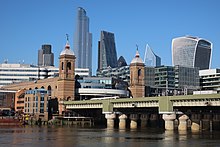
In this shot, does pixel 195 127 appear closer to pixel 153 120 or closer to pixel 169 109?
pixel 169 109

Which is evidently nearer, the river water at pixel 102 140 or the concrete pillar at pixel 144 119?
the river water at pixel 102 140

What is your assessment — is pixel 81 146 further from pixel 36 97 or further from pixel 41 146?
pixel 36 97

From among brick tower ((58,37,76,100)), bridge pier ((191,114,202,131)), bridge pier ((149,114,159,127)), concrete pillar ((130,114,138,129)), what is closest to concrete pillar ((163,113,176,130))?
bridge pier ((191,114,202,131))

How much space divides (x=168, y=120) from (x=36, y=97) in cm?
6640

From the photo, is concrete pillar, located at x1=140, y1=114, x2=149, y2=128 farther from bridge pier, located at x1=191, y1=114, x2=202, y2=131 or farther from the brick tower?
the brick tower

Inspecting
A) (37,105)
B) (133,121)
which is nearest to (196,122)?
(133,121)

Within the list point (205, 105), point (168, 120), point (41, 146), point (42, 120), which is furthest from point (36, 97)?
point (41, 146)

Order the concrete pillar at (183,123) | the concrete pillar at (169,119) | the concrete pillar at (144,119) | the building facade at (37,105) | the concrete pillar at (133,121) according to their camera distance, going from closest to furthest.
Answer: the concrete pillar at (169,119)
the concrete pillar at (183,123)
the concrete pillar at (133,121)
the concrete pillar at (144,119)
the building facade at (37,105)

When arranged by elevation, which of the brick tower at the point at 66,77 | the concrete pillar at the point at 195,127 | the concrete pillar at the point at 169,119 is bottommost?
the concrete pillar at the point at 195,127

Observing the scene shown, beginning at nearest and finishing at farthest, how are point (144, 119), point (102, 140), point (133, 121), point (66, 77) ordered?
1. point (102, 140)
2. point (133, 121)
3. point (144, 119)
4. point (66, 77)

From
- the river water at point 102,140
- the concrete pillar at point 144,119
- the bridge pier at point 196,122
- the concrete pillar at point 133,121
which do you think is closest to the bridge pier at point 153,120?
the concrete pillar at point 144,119

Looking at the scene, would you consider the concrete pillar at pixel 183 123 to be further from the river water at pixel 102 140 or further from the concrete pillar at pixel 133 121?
the concrete pillar at pixel 133 121

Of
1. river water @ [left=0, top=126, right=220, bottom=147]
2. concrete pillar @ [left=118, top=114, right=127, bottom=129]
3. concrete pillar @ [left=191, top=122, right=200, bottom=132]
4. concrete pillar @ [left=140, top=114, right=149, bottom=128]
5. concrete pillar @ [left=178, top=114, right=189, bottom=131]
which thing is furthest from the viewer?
concrete pillar @ [left=140, top=114, right=149, bottom=128]

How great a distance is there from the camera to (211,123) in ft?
442
